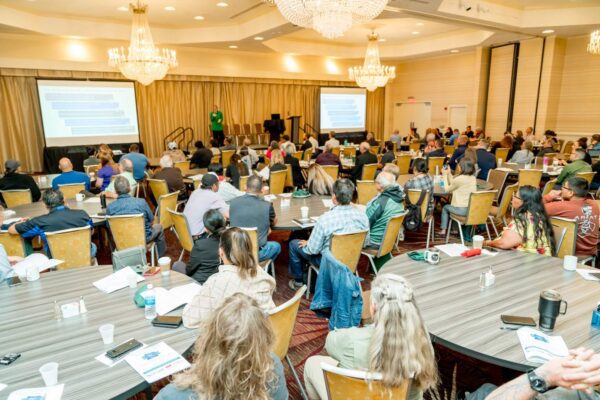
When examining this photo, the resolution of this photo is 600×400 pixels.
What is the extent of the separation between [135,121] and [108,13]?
11.5ft

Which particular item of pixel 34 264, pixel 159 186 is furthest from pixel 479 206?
pixel 34 264

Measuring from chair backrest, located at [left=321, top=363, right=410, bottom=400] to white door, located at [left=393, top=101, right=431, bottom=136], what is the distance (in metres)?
16.3

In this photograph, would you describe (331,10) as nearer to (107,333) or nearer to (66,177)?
(66,177)

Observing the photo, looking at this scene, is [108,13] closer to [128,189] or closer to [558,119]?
[128,189]

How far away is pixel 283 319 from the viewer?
2174mm

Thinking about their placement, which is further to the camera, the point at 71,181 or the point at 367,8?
the point at 71,181

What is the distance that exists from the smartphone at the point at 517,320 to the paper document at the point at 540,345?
41 mm

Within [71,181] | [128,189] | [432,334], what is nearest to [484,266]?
[432,334]

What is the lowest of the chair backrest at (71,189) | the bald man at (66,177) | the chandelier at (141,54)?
the chair backrest at (71,189)

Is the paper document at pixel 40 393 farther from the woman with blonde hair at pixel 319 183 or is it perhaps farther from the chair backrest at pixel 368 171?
the chair backrest at pixel 368 171

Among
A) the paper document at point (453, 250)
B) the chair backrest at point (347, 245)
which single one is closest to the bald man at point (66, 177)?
the chair backrest at point (347, 245)

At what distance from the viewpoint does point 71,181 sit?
239 inches

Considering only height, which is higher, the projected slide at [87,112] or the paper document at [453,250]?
the projected slide at [87,112]

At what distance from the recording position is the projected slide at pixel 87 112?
11133 mm
